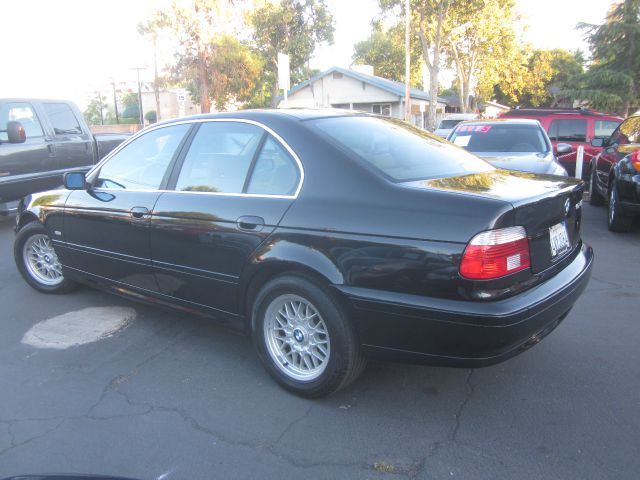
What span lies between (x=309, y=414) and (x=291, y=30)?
35.2 metres

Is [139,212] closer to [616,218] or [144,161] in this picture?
[144,161]

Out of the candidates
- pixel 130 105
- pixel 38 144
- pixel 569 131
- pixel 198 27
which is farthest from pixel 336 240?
pixel 130 105

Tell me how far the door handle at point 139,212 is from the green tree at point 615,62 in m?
23.8

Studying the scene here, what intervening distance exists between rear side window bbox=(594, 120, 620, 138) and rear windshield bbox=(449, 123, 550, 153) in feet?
15.4

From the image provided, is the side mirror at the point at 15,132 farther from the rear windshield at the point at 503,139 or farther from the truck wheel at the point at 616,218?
the truck wheel at the point at 616,218

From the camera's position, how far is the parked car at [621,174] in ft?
21.3

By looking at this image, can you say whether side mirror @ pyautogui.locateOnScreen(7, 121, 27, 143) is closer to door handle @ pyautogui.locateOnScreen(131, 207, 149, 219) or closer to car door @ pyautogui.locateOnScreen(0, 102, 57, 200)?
car door @ pyautogui.locateOnScreen(0, 102, 57, 200)

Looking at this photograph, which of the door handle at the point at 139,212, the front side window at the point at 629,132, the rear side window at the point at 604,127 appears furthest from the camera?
the rear side window at the point at 604,127

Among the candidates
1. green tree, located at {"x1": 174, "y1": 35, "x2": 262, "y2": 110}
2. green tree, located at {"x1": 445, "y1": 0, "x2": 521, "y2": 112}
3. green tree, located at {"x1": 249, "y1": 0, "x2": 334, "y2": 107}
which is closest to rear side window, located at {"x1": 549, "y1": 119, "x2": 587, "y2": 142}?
green tree, located at {"x1": 445, "y1": 0, "x2": 521, "y2": 112}

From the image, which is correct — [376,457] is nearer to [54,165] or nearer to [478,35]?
[54,165]

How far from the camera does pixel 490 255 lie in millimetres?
2510

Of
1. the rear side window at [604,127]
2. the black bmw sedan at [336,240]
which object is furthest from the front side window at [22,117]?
the rear side window at [604,127]

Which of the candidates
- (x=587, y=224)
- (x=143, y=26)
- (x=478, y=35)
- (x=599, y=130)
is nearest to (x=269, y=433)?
(x=587, y=224)

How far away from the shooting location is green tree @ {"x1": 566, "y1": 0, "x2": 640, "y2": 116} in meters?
21.9
